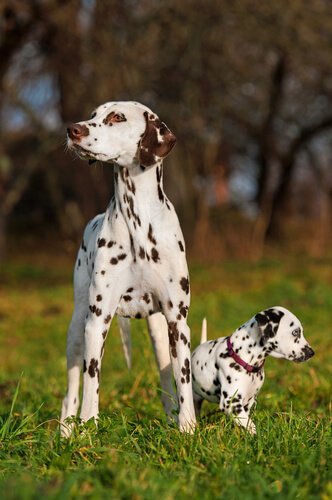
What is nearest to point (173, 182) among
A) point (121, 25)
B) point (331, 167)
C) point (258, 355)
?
point (121, 25)

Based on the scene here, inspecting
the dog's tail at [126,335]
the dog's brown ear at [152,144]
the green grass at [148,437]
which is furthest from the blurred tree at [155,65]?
the dog's brown ear at [152,144]

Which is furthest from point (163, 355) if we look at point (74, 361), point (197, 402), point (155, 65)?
point (155, 65)

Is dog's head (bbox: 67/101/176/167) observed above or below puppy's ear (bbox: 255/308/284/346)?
above

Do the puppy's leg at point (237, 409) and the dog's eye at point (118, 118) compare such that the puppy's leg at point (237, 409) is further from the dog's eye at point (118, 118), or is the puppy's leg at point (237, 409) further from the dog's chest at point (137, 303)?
the dog's eye at point (118, 118)

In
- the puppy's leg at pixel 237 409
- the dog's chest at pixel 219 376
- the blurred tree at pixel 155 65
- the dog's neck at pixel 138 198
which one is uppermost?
the blurred tree at pixel 155 65

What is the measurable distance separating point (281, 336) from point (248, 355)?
25 cm

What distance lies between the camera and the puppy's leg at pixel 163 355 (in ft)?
16.8

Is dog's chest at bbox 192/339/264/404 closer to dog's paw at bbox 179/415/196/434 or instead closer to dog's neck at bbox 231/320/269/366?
dog's neck at bbox 231/320/269/366

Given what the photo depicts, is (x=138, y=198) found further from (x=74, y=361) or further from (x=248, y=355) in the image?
(x=74, y=361)

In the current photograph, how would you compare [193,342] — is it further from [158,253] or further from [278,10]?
[278,10]

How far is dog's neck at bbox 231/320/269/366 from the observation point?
4.84m

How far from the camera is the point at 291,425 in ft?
14.5

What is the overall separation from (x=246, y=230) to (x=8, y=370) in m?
12.2

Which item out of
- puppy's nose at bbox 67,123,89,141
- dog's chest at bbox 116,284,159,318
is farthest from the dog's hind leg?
puppy's nose at bbox 67,123,89,141
